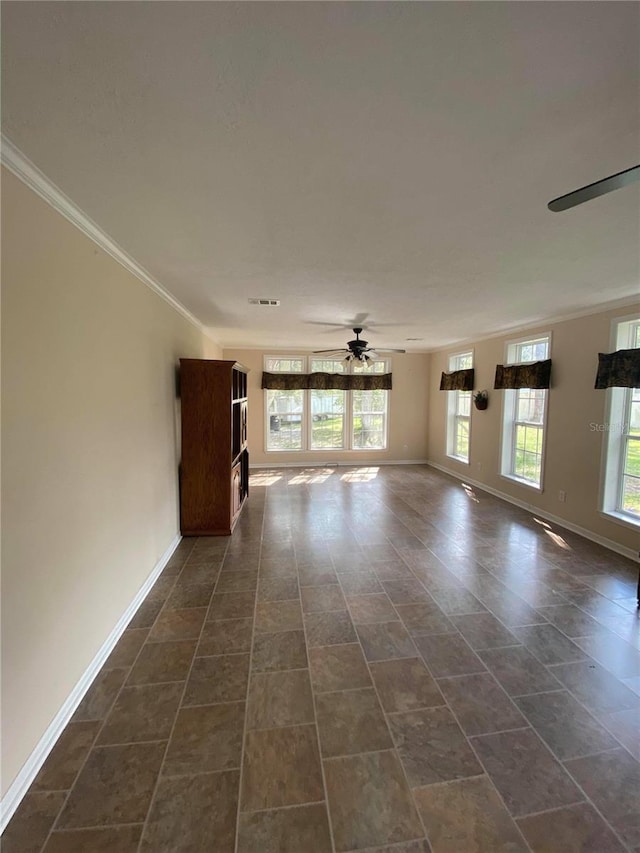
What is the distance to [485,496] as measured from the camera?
5465mm

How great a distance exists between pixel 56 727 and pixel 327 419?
20.7 ft

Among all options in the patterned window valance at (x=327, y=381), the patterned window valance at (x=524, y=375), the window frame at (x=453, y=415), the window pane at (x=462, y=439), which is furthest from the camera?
the patterned window valance at (x=327, y=381)

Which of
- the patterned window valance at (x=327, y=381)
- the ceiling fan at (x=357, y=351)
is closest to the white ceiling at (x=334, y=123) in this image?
the ceiling fan at (x=357, y=351)

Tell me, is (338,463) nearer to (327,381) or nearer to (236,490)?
(327,381)

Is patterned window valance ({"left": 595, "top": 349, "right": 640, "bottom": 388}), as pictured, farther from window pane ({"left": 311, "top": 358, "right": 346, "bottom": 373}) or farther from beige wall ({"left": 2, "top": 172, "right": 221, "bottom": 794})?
window pane ({"left": 311, "top": 358, "right": 346, "bottom": 373})

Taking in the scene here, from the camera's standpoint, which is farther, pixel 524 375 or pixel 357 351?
pixel 357 351

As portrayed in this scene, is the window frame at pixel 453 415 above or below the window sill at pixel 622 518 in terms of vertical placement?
above

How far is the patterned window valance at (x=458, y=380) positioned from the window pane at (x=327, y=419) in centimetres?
204

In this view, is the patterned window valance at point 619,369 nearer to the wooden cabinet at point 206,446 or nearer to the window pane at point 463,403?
the window pane at point 463,403

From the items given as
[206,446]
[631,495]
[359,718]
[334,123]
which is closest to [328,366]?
[206,446]

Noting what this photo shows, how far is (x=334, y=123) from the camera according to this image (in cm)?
124

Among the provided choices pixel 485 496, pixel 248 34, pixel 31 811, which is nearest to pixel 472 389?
pixel 485 496

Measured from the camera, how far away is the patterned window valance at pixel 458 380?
6.02 m

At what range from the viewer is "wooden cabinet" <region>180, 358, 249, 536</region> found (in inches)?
148
